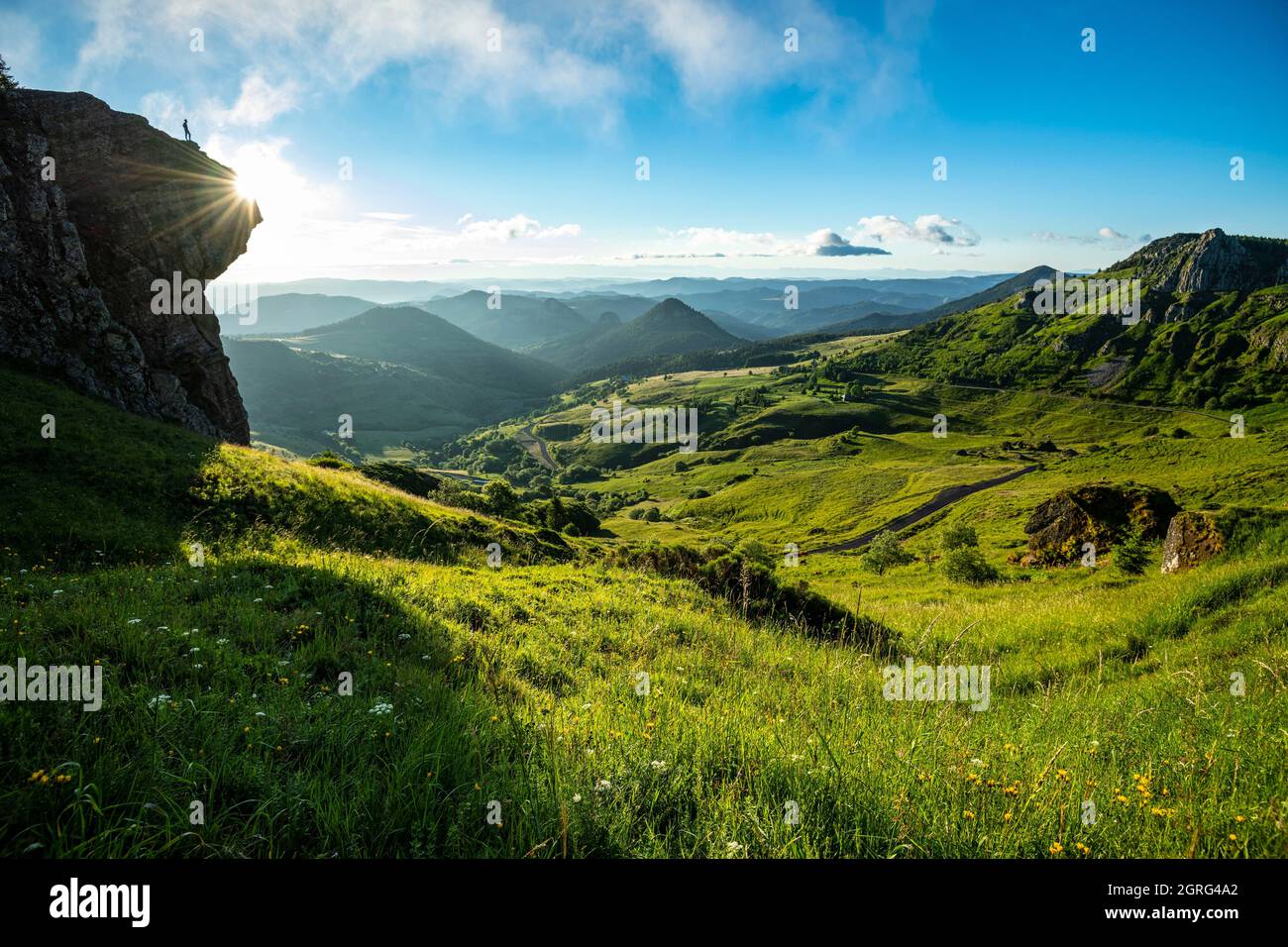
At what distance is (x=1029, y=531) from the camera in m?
55.8

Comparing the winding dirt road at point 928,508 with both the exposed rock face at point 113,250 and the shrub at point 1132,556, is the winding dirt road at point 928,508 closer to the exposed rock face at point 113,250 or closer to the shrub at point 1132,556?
the shrub at point 1132,556

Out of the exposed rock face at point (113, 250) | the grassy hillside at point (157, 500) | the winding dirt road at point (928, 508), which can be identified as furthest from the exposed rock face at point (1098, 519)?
the exposed rock face at point (113, 250)

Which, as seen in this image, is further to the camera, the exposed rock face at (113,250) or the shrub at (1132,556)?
the exposed rock face at (113,250)

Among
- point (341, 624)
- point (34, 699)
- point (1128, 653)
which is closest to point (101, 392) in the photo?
point (341, 624)

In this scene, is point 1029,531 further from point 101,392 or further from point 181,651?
point 101,392

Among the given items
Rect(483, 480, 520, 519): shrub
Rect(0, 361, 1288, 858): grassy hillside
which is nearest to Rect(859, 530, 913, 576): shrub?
Rect(483, 480, 520, 519): shrub

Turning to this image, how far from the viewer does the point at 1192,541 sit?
68.0ft

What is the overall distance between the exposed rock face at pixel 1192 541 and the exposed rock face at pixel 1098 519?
54.1 ft

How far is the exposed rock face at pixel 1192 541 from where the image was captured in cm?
1925

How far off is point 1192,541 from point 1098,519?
24.8 meters

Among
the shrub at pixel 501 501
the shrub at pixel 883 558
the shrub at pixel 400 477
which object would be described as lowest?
the shrub at pixel 883 558

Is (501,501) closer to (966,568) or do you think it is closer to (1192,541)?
(966,568)

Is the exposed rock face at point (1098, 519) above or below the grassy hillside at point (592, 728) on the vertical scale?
below

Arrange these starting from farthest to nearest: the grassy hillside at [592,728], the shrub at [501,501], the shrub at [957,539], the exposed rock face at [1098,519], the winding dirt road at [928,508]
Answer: the winding dirt road at [928,508] → the shrub at [957,539] → the shrub at [501,501] → the exposed rock face at [1098,519] → the grassy hillside at [592,728]
